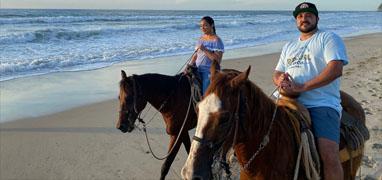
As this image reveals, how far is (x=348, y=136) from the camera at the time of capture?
12.4 feet

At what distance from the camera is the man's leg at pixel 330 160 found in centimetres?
329

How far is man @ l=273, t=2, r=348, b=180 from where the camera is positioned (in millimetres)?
3301

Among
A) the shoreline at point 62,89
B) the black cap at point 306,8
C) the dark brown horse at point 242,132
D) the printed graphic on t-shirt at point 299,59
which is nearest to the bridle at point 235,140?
the dark brown horse at point 242,132

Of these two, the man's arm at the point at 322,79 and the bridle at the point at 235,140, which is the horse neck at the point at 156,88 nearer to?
the man's arm at the point at 322,79

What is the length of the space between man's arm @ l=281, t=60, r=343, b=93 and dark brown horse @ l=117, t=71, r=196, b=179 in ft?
8.14

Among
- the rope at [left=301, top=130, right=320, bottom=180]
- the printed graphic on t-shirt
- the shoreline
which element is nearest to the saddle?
the rope at [left=301, top=130, right=320, bottom=180]

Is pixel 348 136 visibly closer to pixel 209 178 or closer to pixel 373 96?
pixel 209 178

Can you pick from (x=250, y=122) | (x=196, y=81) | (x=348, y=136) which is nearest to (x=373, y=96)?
(x=196, y=81)

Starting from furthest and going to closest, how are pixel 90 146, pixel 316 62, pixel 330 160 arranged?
pixel 90 146 < pixel 316 62 < pixel 330 160

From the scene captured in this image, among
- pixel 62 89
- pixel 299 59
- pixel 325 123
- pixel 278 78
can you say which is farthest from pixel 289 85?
pixel 62 89

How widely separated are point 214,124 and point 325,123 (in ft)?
4.24

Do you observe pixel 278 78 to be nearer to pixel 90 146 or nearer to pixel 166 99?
pixel 166 99

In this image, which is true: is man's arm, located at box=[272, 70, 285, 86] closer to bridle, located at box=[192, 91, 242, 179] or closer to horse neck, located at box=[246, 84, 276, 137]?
horse neck, located at box=[246, 84, 276, 137]

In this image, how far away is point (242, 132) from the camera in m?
2.79
